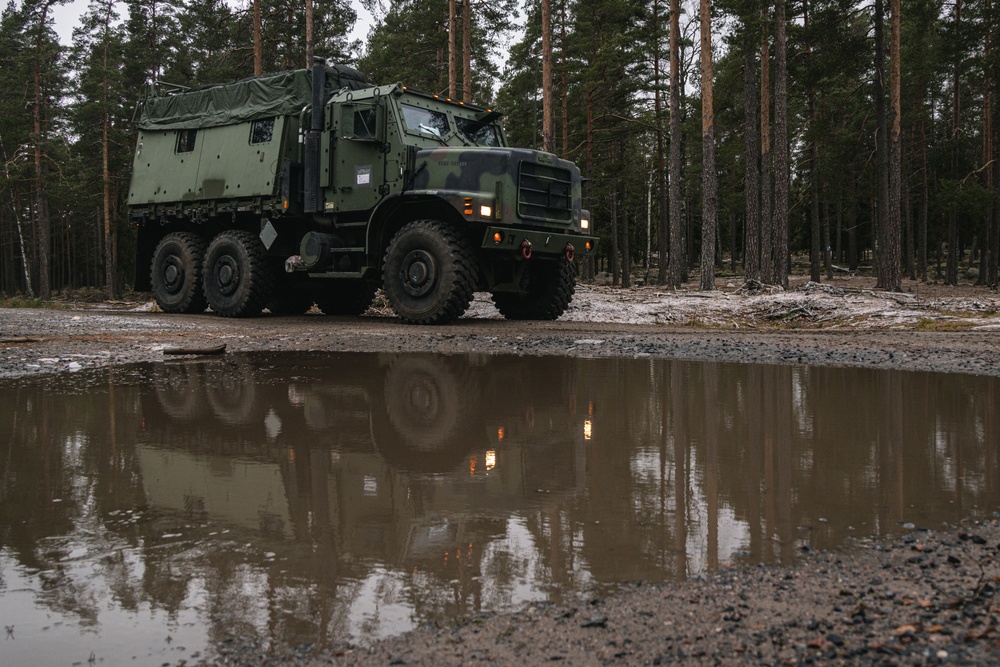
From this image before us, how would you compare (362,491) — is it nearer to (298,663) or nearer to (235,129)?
(298,663)

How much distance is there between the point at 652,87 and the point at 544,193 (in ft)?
70.1

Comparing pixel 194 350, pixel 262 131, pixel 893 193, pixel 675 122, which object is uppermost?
pixel 675 122

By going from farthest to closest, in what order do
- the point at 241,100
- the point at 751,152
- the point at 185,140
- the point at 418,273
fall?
1. the point at 751,152
2. the point at 185,140
3. the point at 241,100
4. the point at 418,273

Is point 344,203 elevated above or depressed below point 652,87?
below

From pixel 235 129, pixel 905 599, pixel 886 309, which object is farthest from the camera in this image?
pixel 235 129

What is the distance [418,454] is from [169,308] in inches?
586

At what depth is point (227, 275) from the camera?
16.5 metres

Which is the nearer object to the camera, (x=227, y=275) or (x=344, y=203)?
(x=344, y=203)

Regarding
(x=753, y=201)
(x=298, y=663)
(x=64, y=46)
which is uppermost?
(x=64, y=46)

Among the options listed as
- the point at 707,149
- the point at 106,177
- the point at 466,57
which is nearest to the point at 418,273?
the point at 707,149

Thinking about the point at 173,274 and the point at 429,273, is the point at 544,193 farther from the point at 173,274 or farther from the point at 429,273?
the point at 173,274

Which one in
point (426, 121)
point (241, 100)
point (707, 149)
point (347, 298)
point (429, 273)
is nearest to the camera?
point (429, 273)

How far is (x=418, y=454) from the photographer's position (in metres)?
4.78

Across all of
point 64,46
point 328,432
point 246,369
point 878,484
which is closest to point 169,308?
point 246,369
